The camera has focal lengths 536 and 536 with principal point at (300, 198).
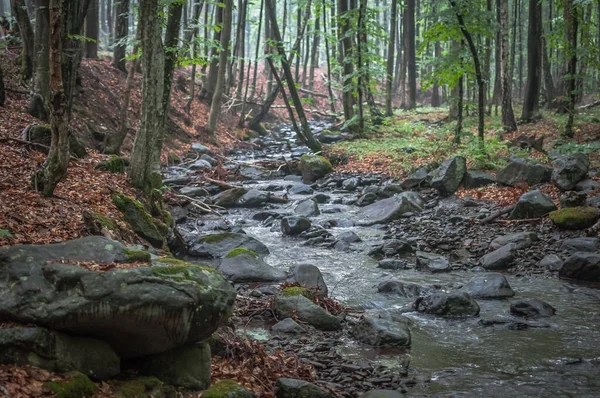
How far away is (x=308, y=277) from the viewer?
8484mm

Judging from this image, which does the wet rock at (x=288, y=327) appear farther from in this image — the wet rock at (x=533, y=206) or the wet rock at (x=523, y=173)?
the wet rock at (x=523, y=173)

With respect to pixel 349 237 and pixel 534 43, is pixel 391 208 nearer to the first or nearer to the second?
pixel 349 237

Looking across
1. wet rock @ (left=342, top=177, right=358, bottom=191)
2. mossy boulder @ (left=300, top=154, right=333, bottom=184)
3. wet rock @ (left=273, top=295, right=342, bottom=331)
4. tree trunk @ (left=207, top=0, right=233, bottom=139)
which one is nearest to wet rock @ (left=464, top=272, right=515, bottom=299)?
wet rock @ (left=273, top=295, right=342, bottom=331)

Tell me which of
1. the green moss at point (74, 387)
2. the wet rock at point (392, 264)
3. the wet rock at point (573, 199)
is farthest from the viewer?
the wet rock at point (573, 199)

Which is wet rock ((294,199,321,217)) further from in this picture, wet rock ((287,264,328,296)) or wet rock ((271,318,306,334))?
wet rock ((271,318,306,334))

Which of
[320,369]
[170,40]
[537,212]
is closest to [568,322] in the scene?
[320,369]

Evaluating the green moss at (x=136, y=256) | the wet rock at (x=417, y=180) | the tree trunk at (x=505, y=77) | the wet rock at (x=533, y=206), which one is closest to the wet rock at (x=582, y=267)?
the wet rock at (x=533, y=206)

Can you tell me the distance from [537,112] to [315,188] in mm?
9854

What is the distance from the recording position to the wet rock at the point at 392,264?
991cm

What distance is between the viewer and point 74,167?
10.0 metres

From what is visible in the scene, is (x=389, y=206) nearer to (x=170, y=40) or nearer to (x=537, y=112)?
(x=170, y=40)

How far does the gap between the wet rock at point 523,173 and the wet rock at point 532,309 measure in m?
6.58

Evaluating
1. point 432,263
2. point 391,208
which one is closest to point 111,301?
point 432,263

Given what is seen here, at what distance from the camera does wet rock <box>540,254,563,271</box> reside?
9.26m
